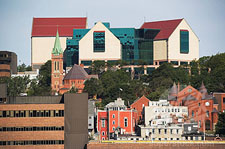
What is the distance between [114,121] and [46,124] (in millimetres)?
33467

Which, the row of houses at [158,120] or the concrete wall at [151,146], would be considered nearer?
the concrete wall at [151,146]

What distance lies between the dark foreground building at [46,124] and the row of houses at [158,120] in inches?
554

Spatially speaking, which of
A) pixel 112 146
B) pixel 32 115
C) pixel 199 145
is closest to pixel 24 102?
pixel 32 115

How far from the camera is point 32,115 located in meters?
156

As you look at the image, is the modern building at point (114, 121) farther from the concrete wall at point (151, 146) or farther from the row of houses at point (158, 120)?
the concrete wall at point (151, 146)

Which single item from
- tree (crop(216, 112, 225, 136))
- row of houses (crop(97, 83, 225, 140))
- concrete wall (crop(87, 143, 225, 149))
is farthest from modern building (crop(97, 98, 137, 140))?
concrete wall (crop(87, 143, 225, 149))

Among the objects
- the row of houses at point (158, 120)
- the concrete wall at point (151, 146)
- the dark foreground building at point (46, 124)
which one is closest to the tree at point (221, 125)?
the row of houses at point (158, 120)

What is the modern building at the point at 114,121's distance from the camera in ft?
608

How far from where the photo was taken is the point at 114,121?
18675cm

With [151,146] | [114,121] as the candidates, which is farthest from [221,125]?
[151,146]

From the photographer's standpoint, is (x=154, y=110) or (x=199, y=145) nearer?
(x=199, y=145)

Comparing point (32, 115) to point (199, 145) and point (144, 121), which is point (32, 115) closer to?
point (199, 145)

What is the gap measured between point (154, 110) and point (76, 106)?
39163 mm

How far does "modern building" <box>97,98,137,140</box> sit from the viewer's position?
18525 cm
